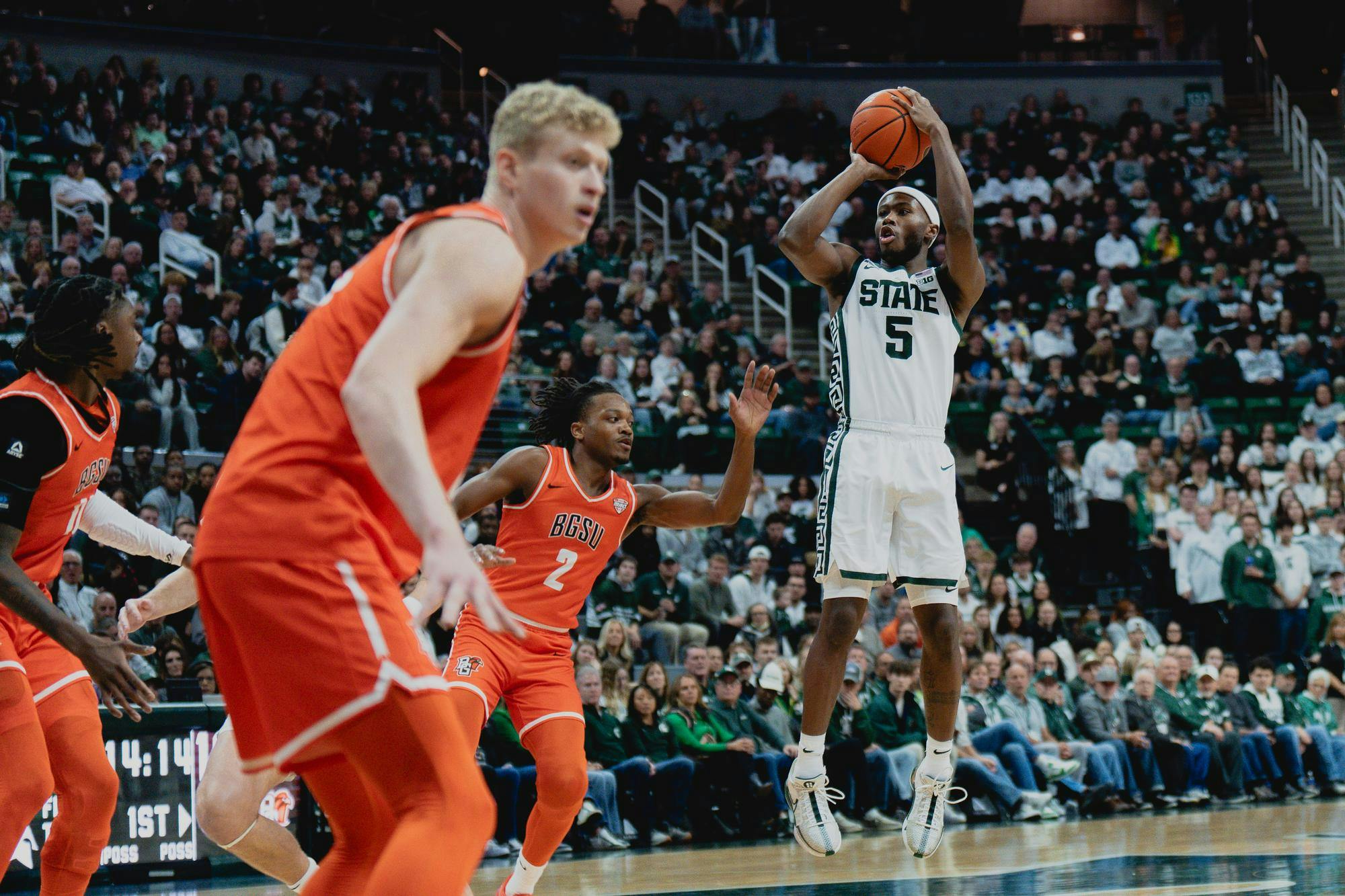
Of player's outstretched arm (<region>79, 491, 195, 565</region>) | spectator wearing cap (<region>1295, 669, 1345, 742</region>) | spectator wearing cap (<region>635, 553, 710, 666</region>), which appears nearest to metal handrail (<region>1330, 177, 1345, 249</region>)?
spectator wearing cap (<region>1295, 669, 1345, 742</region>)

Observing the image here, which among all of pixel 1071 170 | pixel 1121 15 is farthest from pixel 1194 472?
pixel 1121 15

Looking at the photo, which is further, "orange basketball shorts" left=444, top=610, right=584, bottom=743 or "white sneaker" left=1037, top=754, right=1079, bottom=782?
"white sneaker" left=1037, top=754, right=1079, bottom=782

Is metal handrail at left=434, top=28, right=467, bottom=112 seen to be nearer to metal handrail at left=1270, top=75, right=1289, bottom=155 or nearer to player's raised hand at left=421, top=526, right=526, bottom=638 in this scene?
metal handrail at left=1270, top=75, right=1289, bottom=155

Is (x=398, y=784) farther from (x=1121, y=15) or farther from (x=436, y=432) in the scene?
(x=1121, y=15)

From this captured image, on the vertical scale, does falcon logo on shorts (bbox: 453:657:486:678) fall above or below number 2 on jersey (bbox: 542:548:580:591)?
below

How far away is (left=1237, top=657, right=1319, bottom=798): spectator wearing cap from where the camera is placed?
1339 centimetres

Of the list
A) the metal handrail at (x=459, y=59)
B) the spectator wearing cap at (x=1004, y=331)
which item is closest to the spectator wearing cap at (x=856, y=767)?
the spectator wearing cap at (x=1004, y=331)

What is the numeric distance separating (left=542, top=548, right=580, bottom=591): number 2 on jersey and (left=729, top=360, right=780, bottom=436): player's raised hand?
0.95 m

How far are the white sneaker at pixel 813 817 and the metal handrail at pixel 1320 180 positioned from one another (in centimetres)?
2051

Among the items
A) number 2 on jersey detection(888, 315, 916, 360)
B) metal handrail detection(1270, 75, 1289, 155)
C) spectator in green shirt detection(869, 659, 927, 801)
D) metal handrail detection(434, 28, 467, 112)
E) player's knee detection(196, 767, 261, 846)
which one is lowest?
spectator in green shirt detection(869, 659, 927, 801)

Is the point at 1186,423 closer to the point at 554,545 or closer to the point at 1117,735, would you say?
the point at 1117,735

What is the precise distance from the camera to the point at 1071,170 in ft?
74.7

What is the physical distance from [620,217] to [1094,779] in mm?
10469

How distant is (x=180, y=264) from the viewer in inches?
619
